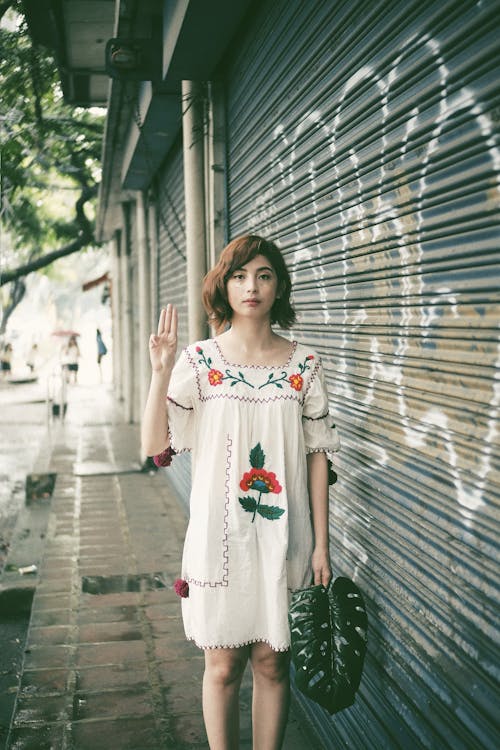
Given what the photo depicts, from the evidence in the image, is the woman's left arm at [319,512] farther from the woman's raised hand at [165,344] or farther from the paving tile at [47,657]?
the paving tile at [47,657]

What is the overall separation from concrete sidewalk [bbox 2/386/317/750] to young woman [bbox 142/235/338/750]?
2.35 ft

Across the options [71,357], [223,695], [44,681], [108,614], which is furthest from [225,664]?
[71,357]

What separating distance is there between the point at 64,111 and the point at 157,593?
1405 cm

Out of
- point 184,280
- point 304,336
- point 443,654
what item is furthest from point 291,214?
point 184,280

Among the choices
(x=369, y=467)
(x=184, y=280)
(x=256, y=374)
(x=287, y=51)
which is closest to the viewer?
(x=256, y=374)

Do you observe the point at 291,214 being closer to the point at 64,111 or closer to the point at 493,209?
the point at 493,209

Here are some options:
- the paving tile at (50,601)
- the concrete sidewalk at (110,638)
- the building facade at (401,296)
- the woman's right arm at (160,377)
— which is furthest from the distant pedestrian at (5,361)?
the woman's right arm at (160,377)

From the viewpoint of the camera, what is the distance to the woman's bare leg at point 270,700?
2.65 meters

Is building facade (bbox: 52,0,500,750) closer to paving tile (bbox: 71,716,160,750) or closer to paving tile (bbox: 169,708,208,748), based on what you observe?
paving tile (bbox: 169,708,208,748)

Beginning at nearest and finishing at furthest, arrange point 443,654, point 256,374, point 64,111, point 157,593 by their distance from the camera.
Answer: point 443,654, point 256,374, point 157,593, point 64,111

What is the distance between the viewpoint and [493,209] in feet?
6.27

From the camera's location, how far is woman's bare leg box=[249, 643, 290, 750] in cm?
265

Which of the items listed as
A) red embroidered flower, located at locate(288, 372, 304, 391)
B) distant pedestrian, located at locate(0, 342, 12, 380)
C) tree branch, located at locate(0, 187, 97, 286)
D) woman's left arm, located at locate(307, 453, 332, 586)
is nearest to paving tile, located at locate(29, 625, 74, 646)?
woman's left arm, located at locate(307, 453, 332, 586)

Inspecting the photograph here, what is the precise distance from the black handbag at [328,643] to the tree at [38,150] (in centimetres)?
859
